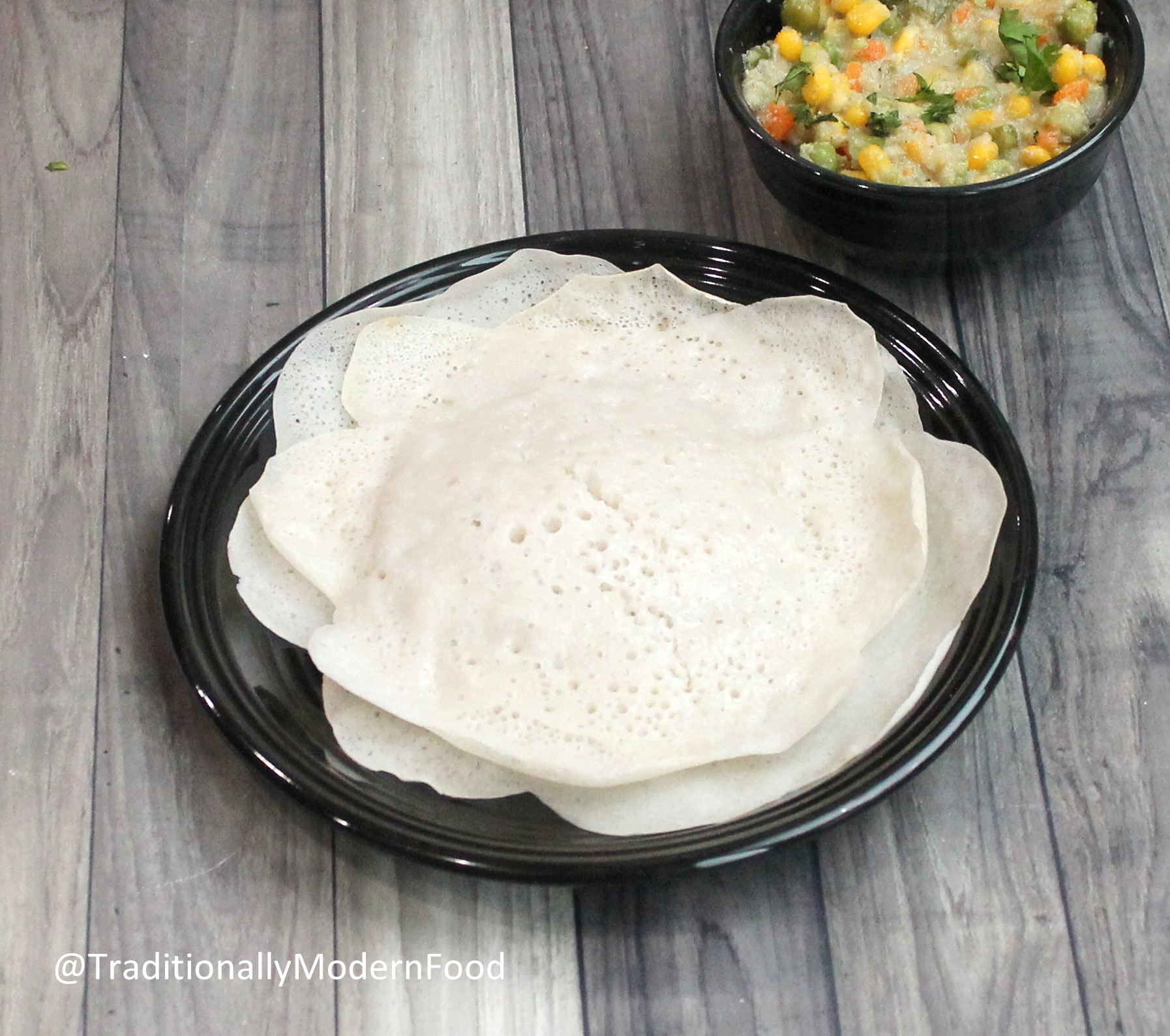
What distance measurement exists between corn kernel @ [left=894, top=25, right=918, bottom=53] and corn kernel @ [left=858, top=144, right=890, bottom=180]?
0.60 ft

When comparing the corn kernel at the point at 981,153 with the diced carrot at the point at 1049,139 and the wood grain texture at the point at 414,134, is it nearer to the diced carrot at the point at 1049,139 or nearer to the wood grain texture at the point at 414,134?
the diced carrot at the point at 1049,139

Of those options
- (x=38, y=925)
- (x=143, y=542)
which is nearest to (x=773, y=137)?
(x=143, y=542)

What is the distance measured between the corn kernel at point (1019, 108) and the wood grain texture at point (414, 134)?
741mm

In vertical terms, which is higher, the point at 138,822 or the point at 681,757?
the point at 681,757

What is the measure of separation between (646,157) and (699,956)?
1.24 metres

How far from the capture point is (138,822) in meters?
1.65

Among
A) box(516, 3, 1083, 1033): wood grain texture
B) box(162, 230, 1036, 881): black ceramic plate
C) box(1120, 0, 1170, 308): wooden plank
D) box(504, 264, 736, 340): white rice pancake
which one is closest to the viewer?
box(162, 230, 1036, 881): black ceramic plate

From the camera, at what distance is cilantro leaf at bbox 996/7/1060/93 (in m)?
1.79

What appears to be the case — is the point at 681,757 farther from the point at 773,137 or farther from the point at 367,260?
the point at 367,260

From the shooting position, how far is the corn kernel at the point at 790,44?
188cm

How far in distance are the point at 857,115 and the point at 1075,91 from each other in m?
0.29

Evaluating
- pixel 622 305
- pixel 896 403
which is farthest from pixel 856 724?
pixel 622 305

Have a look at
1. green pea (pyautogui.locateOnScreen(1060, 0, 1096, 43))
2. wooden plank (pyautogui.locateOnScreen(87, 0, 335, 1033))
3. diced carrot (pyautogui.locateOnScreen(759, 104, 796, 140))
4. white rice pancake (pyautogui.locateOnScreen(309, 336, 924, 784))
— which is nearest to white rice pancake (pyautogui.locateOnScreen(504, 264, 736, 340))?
white rice pancake (pyautogui.locateOnScreen(309, 336, 924, 784))

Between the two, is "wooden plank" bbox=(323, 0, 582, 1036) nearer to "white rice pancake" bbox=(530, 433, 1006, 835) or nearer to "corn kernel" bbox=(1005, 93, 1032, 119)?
"white rice pancake" bbox=(530, 433, 1006, 835)
